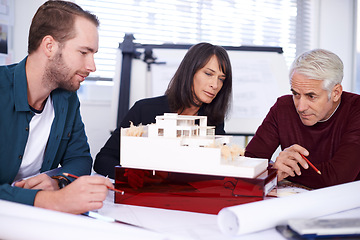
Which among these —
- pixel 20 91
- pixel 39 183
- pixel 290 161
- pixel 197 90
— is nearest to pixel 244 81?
pixel 197 90

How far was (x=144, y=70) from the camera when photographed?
276 cm

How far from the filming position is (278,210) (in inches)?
32.0

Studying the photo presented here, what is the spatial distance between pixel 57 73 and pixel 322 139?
1.27 meters

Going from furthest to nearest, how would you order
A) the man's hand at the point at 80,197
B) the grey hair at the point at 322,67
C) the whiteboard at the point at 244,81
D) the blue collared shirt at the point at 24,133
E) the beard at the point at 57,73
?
the whiteboard at the point at 244,81 < the grey hair at the point at 322,67 < the beard at the point at 57,73 < the blue collared shirt at the point at 24,133 < the man's hand at the point at 80,197

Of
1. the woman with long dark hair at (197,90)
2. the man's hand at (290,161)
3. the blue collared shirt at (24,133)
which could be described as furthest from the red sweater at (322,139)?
the blue collared shirt at (24,133)

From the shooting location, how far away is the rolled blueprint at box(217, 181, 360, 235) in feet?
2.52

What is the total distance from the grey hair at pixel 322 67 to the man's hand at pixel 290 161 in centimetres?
47

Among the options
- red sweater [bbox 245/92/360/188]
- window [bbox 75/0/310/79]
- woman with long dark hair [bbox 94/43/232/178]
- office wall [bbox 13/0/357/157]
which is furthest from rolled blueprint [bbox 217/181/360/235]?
window [bbox 75/0/310/79]

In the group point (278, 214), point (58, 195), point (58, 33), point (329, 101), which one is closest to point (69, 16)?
point (58, 33)

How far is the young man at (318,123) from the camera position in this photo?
57.4 inches

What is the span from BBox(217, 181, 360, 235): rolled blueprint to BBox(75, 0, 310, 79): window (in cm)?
276

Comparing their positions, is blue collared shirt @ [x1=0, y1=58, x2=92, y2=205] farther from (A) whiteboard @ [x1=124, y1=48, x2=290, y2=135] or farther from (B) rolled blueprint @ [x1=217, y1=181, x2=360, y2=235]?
(A) whiteboard @ [x1=124, y1=48, x2=290, y2=135]

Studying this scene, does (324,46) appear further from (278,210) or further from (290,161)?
(278,210)

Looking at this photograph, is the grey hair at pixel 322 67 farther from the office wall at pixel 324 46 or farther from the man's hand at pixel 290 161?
the office wall at pixel 324 46
